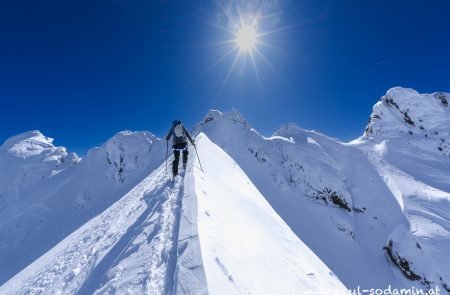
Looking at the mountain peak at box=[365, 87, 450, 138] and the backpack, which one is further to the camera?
the mountain peak at box=[365, 87, 450, 138]

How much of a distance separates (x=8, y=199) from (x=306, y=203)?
21971 centimetres

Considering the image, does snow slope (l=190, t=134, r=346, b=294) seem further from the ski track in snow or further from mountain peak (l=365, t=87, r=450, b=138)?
mountain peak (l=365, t=87, r=450, b=138)

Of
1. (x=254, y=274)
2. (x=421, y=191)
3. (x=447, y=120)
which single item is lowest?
(x=254, y=274)

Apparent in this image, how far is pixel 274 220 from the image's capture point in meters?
11.2

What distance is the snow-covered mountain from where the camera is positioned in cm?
552

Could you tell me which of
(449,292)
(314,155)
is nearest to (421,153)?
(314,155)

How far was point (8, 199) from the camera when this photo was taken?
580ft

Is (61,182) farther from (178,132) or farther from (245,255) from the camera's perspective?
(245,255)

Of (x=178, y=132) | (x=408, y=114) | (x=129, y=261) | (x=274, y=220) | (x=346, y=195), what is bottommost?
(x=129, y=261)

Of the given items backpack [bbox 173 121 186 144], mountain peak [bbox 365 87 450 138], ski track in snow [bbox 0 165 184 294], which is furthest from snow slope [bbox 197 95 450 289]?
ski track in snow [bbox 0 165 184 294]

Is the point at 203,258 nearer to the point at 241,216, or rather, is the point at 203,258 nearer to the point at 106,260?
the point at 106,260

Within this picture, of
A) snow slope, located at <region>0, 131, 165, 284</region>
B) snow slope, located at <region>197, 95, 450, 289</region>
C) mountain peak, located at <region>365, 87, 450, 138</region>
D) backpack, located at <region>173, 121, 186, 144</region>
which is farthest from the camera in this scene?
snow slope, located at <region>0, 131, 165, 284</region>

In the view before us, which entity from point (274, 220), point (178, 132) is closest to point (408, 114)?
point (274, 220)

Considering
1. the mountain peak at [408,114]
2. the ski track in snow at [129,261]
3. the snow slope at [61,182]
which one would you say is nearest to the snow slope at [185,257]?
the ski track in snow at [129,261]
